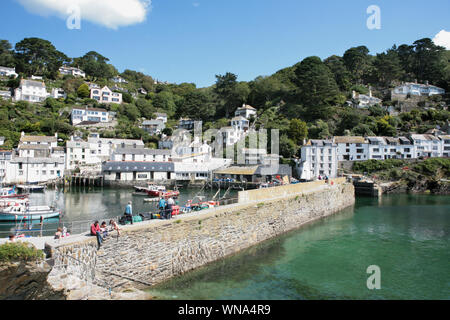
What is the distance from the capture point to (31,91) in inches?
3474

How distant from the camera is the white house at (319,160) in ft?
188

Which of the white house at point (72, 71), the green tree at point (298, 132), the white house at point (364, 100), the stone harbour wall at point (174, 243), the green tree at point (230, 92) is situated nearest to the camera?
the stone harbour wall at point (174, 243)

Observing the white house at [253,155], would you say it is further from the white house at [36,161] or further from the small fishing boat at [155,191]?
the white house at [36,161]

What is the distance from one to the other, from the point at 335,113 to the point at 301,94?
1146 centimetres

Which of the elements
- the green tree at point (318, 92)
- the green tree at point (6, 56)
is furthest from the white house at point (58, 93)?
the green tree at point (318, 92)

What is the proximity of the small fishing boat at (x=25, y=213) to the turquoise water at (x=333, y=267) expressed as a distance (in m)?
20.6

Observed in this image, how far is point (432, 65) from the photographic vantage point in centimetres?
9388

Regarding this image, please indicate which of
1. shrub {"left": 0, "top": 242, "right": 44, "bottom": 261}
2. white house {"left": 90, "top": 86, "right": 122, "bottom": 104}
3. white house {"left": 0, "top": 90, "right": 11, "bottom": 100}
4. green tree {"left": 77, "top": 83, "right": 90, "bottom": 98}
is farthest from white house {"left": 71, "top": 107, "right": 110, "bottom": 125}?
shrub {"left": 0, "top": 242, "right": 44, "bottom": 261}

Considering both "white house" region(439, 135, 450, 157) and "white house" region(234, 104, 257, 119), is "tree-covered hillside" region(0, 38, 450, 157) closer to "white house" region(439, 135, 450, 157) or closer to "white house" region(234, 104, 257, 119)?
"white house" region(234, 104, 257, 119)

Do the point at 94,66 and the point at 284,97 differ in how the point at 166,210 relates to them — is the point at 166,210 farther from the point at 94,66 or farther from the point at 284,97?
the point at 94,66

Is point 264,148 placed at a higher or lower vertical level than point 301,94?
lower

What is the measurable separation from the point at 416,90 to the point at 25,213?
326 feet

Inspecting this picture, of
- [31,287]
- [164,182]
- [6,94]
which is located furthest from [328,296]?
[6,94]
